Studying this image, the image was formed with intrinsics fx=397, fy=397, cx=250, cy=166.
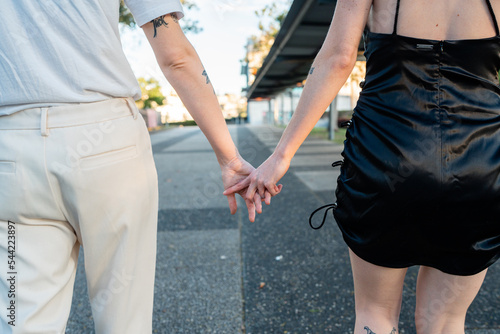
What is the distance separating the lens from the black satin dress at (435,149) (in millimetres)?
1165

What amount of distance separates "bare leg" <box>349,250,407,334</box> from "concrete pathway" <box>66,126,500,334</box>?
1090mm

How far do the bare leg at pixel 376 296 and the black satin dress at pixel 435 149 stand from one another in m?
0.13

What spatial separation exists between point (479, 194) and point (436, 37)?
48 cm

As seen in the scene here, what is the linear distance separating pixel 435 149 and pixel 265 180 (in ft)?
2.48

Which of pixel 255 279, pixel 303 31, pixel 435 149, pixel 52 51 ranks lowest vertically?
pixel 255 279

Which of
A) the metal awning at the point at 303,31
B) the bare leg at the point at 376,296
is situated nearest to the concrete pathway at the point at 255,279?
the bare leg at the point at 376,296

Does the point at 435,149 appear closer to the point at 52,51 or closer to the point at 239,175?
the point at 239,175

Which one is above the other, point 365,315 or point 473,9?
point 473,9

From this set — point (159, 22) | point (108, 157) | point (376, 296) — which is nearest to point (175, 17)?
point (159, 22)

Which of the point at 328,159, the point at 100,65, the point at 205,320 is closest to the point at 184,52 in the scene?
the point at 100,65

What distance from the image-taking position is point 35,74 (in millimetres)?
1053

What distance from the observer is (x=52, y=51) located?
1.07 meters

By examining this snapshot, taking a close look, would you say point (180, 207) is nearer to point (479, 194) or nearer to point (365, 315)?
point (365, 315)

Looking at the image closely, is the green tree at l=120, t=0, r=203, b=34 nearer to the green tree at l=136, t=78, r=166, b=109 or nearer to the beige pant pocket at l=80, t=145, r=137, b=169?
the beige pant pocket at l=80, t=145, r=137, b=169
